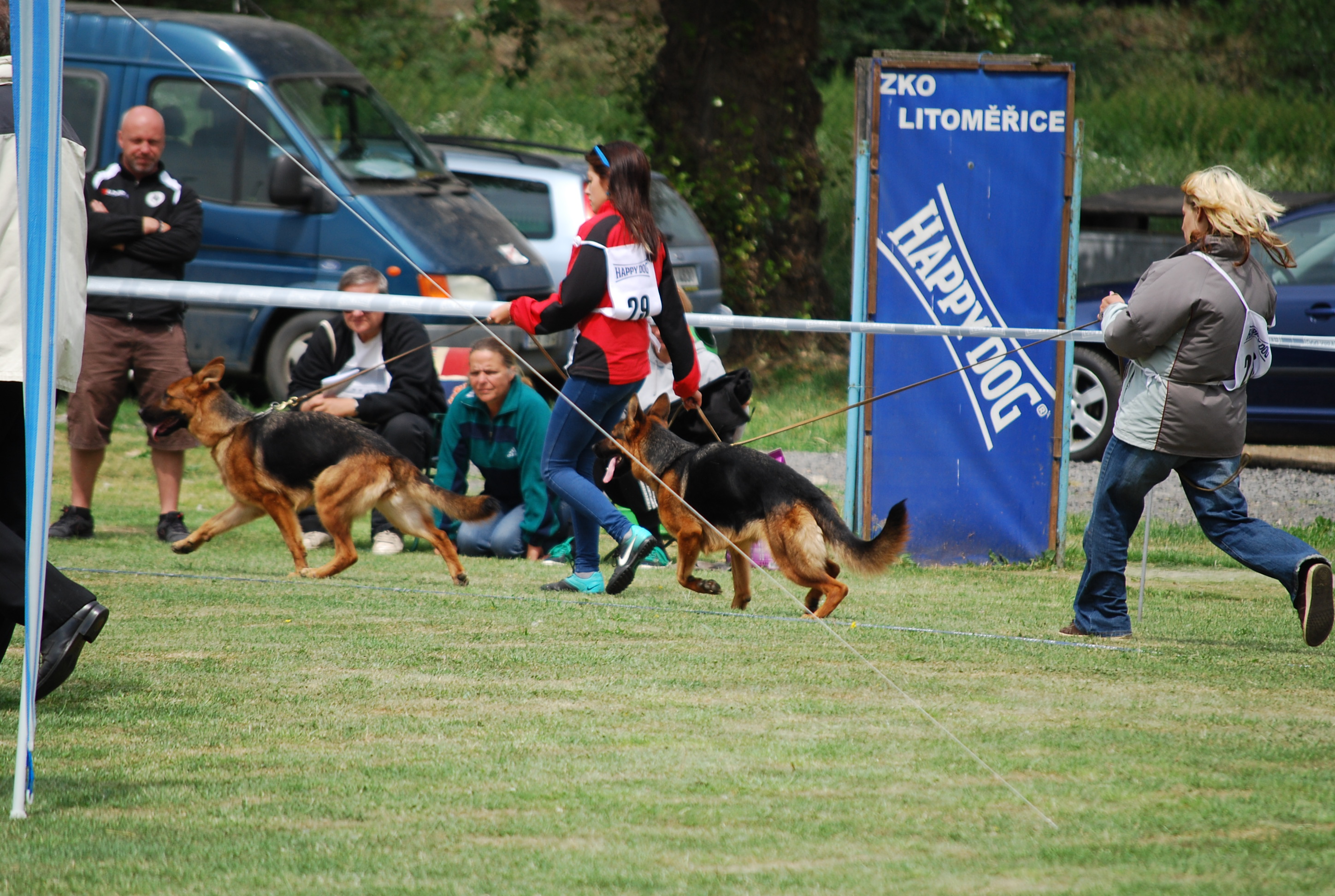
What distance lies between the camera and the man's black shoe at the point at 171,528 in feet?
26.2

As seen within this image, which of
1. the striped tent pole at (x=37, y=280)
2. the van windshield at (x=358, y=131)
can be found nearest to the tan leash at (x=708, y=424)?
the striped tent pole at (x=37, y=280)

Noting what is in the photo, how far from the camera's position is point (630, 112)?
52.3 ft

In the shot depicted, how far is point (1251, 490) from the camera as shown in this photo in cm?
975

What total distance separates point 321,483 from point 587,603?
161 cm

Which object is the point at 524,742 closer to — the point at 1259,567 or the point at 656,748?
the point at 656,748

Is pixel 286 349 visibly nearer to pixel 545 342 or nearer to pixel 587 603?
pixel 545 342

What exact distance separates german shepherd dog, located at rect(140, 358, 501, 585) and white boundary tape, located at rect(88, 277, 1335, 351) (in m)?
0.46

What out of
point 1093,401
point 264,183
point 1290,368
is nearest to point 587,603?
point 1093,401

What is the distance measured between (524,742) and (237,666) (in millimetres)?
1380

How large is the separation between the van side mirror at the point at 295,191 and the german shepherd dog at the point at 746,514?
498 cm

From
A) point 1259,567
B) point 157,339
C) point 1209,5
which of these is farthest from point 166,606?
point 1209,5

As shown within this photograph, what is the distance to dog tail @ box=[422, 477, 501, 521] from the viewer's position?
6.95m

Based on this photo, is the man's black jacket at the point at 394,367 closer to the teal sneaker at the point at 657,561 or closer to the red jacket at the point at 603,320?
the teal sneaker at the point at 657,561

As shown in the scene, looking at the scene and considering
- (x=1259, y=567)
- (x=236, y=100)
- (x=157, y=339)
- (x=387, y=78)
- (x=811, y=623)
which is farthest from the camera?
(x=387, y=78)
